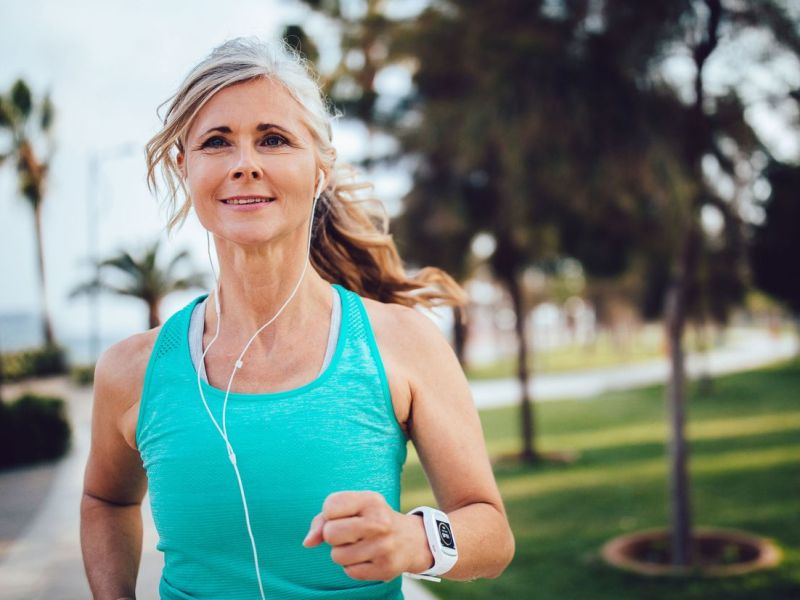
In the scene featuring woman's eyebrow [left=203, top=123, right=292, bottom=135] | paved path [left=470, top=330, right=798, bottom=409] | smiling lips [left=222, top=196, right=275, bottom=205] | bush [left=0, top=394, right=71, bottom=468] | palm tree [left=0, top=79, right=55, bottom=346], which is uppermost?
palm tree [left=0, top=79, right=55, bottom=346]

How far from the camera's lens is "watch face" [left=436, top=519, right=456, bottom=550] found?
1.41 metres

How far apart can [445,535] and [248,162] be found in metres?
0.79

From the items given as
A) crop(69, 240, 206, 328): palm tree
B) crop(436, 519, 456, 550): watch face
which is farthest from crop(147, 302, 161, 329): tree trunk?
crop(436, 519, 456, 550): watch face

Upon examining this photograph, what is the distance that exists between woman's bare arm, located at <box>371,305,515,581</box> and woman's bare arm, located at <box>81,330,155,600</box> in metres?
0.56

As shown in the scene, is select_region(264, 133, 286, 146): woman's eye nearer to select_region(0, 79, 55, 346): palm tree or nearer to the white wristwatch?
the white wristwatch

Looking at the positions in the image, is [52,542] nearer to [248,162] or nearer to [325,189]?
[325,189]

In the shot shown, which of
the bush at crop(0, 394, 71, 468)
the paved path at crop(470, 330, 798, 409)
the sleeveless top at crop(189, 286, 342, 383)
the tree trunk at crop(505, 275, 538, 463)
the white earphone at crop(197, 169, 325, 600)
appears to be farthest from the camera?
the paved path at crop(470, 330, 798, 409)

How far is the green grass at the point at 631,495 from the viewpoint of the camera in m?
6.96

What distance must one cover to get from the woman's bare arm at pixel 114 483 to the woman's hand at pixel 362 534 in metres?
0.68

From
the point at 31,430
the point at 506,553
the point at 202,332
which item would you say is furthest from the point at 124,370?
the point at 31,430

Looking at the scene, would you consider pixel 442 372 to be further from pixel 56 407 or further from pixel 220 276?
pixel 56 407

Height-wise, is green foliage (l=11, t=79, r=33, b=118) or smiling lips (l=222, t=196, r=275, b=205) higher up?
green foliage (l=11, t=79, r=33, b=118)

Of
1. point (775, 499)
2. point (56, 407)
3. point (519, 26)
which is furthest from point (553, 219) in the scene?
point (56, 407)

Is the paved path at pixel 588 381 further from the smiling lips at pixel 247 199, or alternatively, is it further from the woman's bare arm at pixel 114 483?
the smiling lips at pixel 247 199
